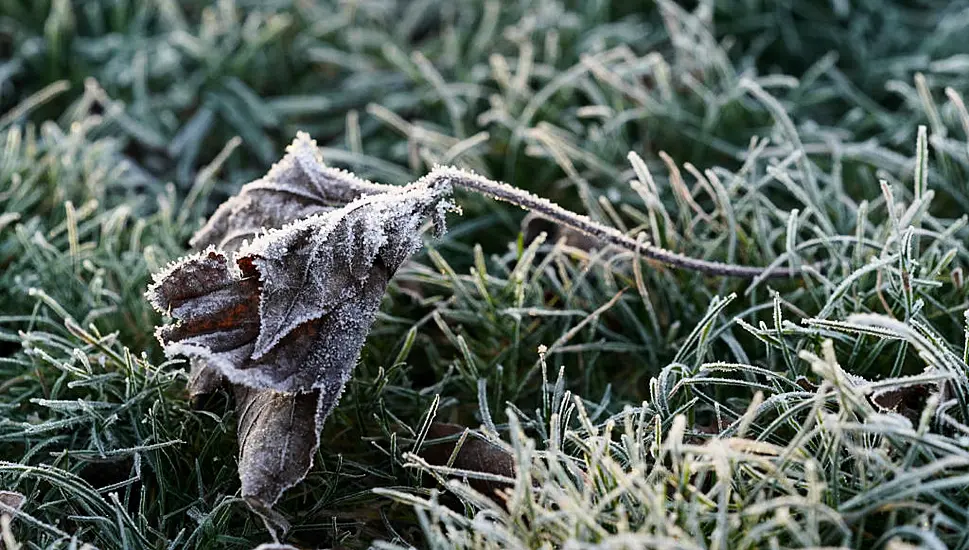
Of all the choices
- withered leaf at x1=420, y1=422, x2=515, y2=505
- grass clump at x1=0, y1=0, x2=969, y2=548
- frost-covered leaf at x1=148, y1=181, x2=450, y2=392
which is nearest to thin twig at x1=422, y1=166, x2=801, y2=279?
grass clump at x1=0, y1=0, x2=969, y2=548

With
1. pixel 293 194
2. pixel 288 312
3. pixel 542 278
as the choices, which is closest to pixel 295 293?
pixel 288 312

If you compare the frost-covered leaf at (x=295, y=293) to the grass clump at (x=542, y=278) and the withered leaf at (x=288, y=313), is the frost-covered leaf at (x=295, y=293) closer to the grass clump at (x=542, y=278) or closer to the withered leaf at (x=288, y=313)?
the withered leaf at (x=288, y=313)

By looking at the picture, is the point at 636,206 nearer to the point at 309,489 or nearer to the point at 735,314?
the point at 735,314

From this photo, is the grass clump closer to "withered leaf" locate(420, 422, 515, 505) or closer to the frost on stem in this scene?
"withered leaf" locate(420, 422, 515, 505)

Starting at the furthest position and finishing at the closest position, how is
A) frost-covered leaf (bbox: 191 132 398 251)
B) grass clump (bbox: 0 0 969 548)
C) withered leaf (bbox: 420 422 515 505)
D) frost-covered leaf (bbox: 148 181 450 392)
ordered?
frost-covered leaf (bbox: 191 132 398 251), withered leaf (bbox: 420 422 515 505), frost-covered leaf (bbox: 148 181 450 392), grass clump (bbox: 0 0 969 548)

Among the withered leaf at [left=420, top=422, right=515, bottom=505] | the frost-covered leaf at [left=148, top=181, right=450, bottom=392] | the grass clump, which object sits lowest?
the withered leaf at [left=420, top=422, right=515, bottom=505]

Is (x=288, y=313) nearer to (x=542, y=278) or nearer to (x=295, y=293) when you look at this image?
(x=295, y=293)
